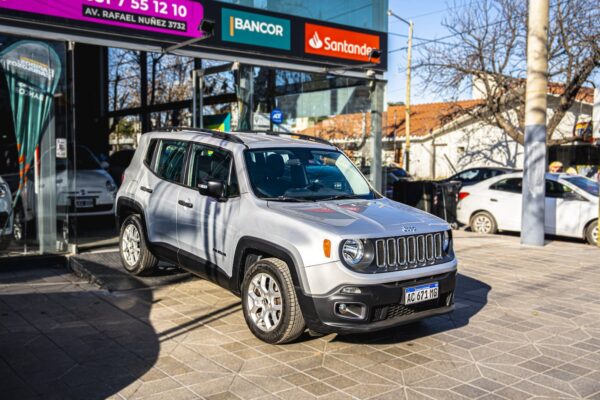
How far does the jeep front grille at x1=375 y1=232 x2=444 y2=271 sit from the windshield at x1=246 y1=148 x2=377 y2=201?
1.12 m

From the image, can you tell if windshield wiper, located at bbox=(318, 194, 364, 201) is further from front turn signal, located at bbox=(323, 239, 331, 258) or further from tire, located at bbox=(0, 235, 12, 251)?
tire, located at bbox=(0, 235, 12, 251)

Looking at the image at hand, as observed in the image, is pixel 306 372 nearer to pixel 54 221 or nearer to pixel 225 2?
pixel 54 221

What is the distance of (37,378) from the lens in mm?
4547

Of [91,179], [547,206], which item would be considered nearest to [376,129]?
[547,206]

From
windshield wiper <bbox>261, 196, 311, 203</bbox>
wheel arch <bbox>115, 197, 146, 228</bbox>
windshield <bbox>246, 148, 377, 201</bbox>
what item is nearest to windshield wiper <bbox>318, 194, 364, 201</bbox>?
windshield <bbox>246, 148, 377, 201</bbox>

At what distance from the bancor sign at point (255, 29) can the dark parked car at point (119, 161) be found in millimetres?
6302

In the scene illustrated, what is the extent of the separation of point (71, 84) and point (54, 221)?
2142 millimetres

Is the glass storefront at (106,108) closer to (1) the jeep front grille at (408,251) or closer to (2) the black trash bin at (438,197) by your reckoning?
(2) the black trash bin at (438,197)

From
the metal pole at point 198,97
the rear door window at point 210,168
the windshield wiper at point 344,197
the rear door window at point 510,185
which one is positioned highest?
the metal pole at point 198,97

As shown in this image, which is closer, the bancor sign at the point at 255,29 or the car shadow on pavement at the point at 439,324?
the car shadow on pavement at the point at 439,324

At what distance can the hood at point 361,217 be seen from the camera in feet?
16.6

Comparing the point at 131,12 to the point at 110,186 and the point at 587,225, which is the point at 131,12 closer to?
the point at 110,186

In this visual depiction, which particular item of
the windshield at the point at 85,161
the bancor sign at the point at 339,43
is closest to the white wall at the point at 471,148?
the bancor sign at the point at 339,43

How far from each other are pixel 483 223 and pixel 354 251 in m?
9.73
